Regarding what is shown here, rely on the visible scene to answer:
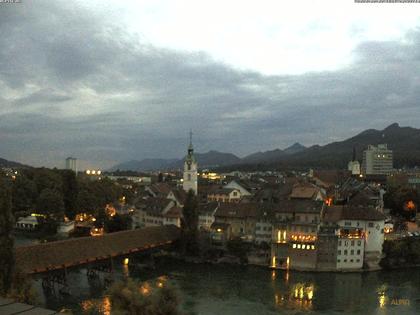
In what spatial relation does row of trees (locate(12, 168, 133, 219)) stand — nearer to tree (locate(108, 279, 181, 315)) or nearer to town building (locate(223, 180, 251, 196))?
town building (locate(223, 180, 251, 196))

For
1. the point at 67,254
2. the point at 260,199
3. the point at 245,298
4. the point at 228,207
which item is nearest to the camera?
the point at 245,298

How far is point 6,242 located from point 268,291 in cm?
1514

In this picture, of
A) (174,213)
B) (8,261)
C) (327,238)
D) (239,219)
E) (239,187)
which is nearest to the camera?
(8,261)

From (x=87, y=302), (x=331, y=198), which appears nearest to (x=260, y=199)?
(x=331, y=198)

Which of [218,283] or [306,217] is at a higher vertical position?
[306,217]

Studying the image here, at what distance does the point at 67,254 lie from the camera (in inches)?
1164

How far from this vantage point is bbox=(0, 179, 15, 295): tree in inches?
763

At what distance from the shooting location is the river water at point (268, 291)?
2545 centimetres

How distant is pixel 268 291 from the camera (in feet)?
94.7

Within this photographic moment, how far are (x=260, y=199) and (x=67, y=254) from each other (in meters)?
24.5

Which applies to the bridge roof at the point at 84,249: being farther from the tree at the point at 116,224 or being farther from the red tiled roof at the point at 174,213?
the tree at the point at 116,224

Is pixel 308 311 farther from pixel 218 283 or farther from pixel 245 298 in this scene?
pixel 218 283

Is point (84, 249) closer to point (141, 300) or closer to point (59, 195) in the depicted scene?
point (141, 300)

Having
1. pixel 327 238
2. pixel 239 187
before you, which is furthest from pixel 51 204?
pixel 327 238
